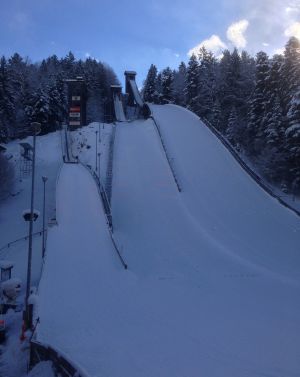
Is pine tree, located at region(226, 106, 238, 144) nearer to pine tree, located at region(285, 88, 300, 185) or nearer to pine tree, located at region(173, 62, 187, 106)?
pine tree, located at region(285, 88, 300, 185)

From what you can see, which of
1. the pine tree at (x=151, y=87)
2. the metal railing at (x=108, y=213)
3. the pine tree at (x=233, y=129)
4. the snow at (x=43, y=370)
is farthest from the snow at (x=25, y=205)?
the pine tree at (x=151, y=87)

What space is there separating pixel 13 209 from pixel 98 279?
718 inches

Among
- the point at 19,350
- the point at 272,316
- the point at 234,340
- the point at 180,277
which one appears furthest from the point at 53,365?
the point at 180,277

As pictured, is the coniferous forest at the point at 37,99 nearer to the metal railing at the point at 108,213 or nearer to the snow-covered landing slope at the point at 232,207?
the snow-covered landing slope at the point at 232,207

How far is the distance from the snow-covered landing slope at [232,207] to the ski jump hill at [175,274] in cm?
9

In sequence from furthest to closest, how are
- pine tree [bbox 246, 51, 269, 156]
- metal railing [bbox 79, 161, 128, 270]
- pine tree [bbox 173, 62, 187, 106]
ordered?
pine tree [bbox 173, 62, 187, 106]
pine tree [bbox 246, 51, 269, 156]
metal railing [bbox 79, 161, 128, 270]

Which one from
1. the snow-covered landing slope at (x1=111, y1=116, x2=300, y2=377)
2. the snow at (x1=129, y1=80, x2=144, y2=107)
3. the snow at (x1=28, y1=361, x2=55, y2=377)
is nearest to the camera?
the snow at (x1=28, y1=361, x2=55, y2=377)

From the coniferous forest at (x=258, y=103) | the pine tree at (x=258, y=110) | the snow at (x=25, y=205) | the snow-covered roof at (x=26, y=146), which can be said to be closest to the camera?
the snow at (x=25, y=205)

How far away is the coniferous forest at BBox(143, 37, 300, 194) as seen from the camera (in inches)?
1438

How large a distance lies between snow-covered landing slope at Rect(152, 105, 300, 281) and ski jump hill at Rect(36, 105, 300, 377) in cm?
9

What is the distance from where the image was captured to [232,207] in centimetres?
2905

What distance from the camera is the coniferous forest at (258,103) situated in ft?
120

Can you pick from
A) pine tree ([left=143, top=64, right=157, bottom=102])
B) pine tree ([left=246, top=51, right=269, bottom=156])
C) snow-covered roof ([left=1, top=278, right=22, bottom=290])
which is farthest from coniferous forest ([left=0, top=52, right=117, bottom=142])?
snow-covered roof ([left=1, top=278, right=22, bottom=290])

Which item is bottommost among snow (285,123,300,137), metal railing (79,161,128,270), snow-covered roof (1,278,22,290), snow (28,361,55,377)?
snow (28,361,55,377)
